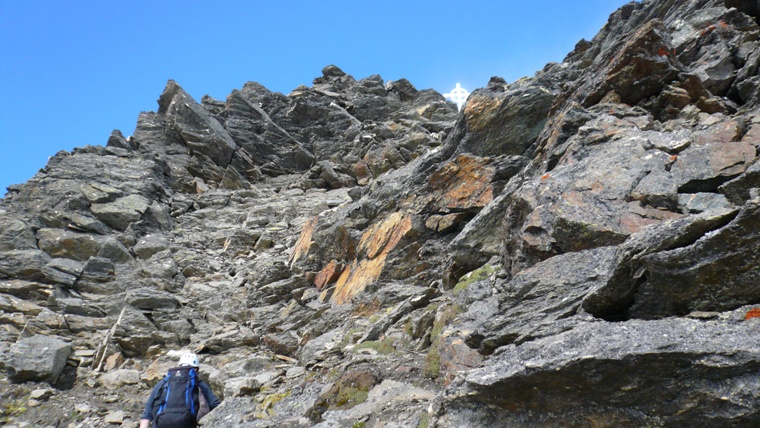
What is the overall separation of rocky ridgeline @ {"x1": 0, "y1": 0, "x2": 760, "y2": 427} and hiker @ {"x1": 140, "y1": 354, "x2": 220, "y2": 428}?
89.1 inches

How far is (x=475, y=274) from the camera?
543 inches

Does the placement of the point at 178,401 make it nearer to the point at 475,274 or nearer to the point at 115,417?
the point at 475,274

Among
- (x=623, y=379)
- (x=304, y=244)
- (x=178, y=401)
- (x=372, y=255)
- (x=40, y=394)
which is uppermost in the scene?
(x=304, y=244)

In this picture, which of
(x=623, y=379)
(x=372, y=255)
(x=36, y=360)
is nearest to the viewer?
(x=623, y=379)

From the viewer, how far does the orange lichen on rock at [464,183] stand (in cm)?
1892

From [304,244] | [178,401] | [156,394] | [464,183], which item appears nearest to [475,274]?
[464,183]

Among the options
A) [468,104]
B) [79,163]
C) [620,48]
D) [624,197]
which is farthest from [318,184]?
[624,197]

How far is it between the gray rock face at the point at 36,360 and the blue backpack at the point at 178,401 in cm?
1287

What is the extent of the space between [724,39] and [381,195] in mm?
15679

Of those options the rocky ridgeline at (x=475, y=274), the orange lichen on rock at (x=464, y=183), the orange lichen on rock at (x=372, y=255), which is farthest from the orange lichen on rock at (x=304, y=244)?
the orange lichen on rock at (x=464, y=183)

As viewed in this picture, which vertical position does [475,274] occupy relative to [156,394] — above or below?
above

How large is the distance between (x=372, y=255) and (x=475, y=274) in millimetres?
8098

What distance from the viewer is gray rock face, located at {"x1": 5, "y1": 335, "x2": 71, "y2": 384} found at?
17953 mm

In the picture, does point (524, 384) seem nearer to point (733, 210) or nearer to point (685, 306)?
point (685, 306)
